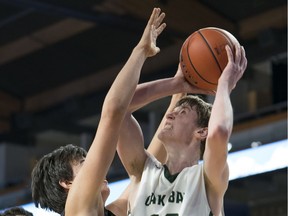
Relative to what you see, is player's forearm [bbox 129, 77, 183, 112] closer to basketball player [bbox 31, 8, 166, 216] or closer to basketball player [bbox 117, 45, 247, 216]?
basketball player [bbox 117, 45, 247, 216]

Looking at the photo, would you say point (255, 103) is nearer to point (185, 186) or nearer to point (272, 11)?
point (272, 11)

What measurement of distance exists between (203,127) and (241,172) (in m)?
3.41

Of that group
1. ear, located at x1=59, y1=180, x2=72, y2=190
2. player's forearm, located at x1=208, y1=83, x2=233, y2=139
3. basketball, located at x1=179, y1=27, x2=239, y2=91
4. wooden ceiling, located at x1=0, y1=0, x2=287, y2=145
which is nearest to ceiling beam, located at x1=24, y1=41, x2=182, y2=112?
wooden ceiling, located at x1=0, y1=0, x2=287, y2=145

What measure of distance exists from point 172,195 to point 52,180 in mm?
470

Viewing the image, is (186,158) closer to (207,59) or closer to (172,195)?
(172,195)

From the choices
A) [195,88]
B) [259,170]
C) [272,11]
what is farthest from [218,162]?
[272,11]

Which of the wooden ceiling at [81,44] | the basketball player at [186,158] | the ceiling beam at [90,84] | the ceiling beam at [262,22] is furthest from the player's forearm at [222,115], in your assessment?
the ceiling beam at [90,84]

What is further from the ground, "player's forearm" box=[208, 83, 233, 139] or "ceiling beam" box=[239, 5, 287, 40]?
"player's forearm" box=[208, 83, 233, 139]

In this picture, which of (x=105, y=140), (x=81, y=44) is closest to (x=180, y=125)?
(x=105, y=140)

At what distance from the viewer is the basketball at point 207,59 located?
9.57ft

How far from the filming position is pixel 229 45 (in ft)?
9.47

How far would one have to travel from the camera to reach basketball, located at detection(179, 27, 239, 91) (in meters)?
2.92

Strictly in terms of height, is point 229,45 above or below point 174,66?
above

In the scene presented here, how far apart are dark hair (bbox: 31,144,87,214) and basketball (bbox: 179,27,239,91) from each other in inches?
22.4
